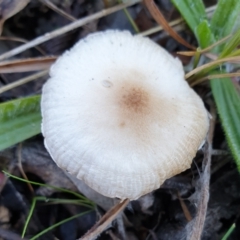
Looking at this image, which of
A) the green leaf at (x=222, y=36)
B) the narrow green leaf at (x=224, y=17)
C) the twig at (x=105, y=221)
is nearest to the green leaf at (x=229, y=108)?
the green leaf at (x=222, y=36)

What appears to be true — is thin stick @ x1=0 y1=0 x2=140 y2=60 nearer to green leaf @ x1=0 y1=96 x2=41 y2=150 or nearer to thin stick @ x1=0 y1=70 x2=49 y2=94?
thin stick @ x1=0 y1=70 x2=49 y2=94

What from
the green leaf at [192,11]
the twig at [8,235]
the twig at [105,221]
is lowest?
the twig at [105,221]

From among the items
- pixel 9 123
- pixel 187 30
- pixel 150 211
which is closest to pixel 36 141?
pixel 9 123

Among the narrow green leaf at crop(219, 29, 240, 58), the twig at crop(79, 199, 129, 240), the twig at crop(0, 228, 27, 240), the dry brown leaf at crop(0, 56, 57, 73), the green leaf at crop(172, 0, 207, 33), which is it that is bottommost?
the twig at crop(79, 199, 129, 240)

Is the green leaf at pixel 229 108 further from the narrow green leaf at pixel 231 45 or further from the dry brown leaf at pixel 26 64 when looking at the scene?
the dry brown leaf at pixel 26 64

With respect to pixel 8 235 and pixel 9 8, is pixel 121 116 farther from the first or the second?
pixel 9 8

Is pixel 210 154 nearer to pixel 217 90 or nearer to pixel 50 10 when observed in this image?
pixel 217 90

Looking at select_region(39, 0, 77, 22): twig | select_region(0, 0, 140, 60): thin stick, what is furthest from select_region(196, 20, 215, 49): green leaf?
select_region(39, 0, 77, 22): twig
